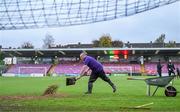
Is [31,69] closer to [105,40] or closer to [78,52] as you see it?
[78,52]

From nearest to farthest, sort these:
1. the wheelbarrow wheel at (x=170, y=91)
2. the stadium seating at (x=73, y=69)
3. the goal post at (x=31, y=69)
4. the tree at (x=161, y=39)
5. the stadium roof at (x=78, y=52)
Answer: the wheelbarrow wheel at (x=170, y=91) → the stadium seating at (x=73, y=69) → the goal post at (x=31, y=69) → the stadium roof at (x=78, y=52) → the tree at (x=161, y=39)

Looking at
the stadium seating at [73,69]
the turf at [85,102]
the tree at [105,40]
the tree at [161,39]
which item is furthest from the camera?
the tree at [161,39]

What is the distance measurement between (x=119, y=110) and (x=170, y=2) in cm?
503

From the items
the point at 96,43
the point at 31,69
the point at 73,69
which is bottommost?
the point at 73,69

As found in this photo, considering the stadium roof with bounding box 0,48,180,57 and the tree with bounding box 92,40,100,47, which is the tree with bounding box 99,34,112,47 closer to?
the tree with bounding box 92,40,100,47

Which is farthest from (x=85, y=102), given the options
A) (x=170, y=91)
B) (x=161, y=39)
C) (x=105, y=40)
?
(x=161, y=39)

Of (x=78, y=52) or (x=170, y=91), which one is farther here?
(x=78, y=52)

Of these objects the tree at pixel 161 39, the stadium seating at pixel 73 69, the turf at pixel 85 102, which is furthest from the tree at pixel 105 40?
the turf at pixel 85 102

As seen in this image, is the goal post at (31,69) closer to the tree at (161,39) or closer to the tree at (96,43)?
the tree at (96,43)

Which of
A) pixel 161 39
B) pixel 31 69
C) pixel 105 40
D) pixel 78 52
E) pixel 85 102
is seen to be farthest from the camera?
pixel 161 39

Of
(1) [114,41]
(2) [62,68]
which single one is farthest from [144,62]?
(1) [114,41]

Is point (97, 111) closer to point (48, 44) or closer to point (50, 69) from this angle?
point (50, 69)

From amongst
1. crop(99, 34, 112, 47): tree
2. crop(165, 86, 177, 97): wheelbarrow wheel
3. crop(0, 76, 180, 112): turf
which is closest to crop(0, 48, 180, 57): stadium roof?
crop(99, 34, 112, 47): tree

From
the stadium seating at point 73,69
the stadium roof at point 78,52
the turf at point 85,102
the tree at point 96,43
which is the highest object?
the tree at point 96,43
